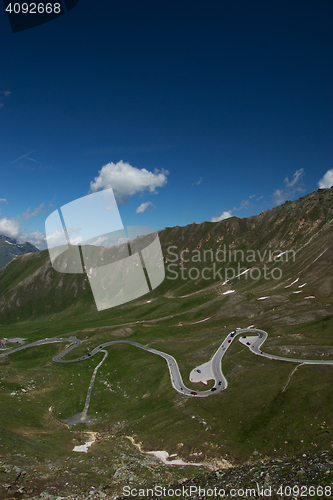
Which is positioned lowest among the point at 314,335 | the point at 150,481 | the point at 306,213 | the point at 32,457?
the point at 314,335

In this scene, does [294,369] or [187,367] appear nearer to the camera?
[294,369]

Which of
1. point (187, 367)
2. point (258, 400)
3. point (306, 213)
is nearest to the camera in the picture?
point (258, 400)

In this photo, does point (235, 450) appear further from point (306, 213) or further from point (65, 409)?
point (306, 213)

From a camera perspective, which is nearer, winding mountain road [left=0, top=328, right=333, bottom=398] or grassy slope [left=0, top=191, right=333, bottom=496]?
grassy slope [left=0, top=191, right=333, bottom=496]

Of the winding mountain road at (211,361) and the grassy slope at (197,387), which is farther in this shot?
the winding mountain road at (211,361)

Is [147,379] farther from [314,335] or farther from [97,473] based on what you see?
[314,335]

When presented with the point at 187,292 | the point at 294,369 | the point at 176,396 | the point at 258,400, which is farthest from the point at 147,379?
the point at 187,292

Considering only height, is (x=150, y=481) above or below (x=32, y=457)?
below

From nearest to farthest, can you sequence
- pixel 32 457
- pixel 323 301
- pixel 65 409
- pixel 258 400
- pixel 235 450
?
pixel 32 457
pixel 235 450
pixel 258 400
pixel 65 409
pixel 323 301

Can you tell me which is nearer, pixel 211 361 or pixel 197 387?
pixel 197 387

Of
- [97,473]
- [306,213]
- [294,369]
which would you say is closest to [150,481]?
[97,473]
